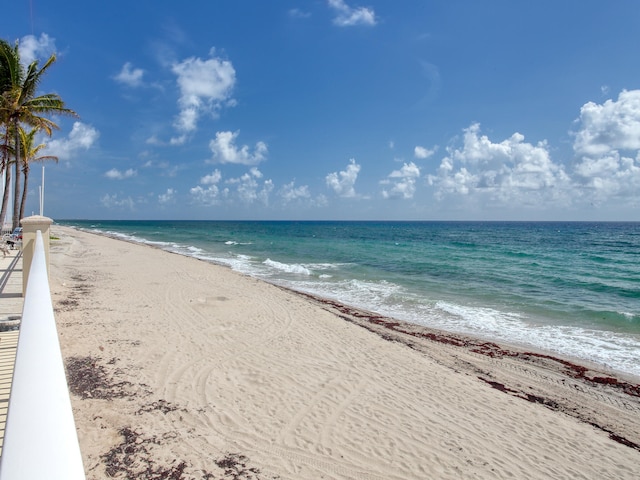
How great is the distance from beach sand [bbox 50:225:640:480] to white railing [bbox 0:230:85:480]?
3.24 meters

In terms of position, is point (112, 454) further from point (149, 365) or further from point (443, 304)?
point (443, 304)

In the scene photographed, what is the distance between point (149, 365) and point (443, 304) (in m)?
10.4

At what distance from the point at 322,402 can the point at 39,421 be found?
200 inches

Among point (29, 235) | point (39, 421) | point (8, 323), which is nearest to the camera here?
point (39, 421)

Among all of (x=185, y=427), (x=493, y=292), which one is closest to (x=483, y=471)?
(x=185, y=427)

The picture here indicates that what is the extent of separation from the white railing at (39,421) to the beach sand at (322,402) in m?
3.24

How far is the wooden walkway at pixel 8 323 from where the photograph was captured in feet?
12.8

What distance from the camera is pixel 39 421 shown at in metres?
0.90

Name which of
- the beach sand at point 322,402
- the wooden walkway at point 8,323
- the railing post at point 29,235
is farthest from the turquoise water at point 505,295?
the wooden walkway at point 8,323

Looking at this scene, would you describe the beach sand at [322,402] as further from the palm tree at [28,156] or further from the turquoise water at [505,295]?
the palm tree at [28,156]

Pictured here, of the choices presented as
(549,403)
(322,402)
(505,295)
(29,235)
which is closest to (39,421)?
(322,402)

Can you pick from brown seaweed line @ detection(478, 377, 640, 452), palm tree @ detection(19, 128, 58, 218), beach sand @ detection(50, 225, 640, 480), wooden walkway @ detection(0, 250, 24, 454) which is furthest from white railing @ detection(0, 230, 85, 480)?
palm tree @ detection(19, 128, 58, 218)

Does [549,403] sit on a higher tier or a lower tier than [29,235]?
lower

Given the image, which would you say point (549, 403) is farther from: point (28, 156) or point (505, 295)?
point (28, 156)
